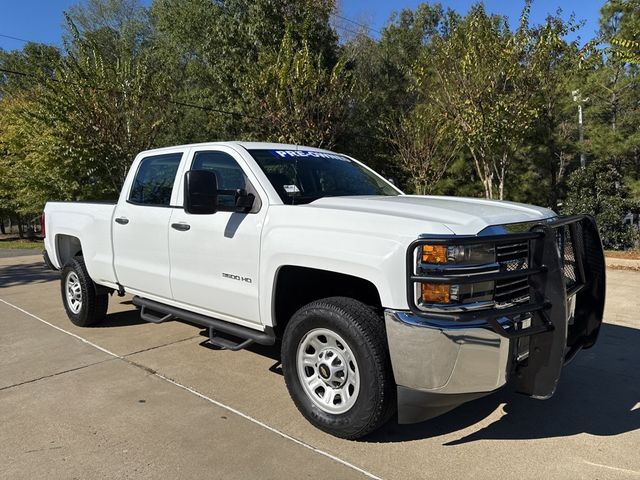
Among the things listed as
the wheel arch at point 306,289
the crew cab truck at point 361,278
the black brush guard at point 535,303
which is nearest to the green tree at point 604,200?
the crew cab truck at point 361,278

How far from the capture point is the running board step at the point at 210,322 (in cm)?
389

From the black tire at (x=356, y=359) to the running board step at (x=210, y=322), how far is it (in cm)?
41

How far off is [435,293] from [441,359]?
1.19 feet

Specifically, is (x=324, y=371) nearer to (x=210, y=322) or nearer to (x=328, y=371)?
(x=328, y=371)

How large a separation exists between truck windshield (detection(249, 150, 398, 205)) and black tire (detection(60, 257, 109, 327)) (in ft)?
9.68

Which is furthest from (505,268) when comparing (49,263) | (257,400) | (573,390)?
(49,263)

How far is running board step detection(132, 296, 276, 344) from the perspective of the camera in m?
3.89

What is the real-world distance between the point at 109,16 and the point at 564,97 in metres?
26.9

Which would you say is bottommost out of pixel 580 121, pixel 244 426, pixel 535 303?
pixel 244 426

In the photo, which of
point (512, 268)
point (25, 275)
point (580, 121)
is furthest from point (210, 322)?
point (580, 121)

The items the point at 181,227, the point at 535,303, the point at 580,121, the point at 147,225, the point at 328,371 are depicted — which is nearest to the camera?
the point at 535,303

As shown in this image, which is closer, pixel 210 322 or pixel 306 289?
A: pixel 306 289

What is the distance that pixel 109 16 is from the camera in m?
31.0

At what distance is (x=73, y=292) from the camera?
20.5 ft
